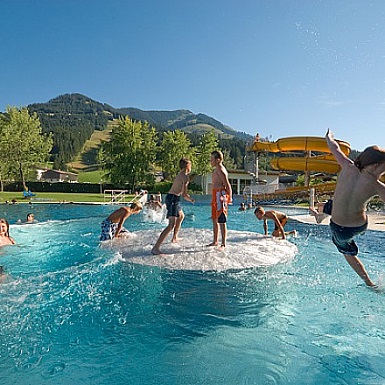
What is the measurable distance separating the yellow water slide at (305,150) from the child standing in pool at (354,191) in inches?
718

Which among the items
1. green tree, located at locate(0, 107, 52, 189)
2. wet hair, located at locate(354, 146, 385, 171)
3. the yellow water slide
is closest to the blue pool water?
wet hair, located at locate(354, 146, 385, 171)

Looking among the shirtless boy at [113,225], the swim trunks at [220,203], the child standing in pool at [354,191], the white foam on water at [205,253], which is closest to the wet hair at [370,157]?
the child standing in pool at [354,191]

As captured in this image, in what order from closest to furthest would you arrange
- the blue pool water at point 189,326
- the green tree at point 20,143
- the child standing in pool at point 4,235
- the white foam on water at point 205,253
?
the blue pool water at point 189,326
the white foam on water at point 205,253
the child standing in pool at point 4,235
the green tree at point 20,143

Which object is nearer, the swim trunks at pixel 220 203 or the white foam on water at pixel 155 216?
the swim trunks at pixel 220 203

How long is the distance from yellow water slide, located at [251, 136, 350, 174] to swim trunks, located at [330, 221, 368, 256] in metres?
18.1

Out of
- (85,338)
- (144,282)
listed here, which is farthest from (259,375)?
(144,282)

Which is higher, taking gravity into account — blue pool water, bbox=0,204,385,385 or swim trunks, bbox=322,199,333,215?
swim trunks, bbox=322,199,333,215

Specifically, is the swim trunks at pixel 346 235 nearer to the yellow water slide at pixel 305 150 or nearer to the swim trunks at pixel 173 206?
the swim trunks at pixel 173 206

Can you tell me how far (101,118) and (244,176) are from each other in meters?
166

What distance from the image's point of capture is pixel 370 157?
10.2 ft

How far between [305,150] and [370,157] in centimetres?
1924

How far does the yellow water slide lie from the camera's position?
20672 mm

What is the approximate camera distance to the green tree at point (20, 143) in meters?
37.5

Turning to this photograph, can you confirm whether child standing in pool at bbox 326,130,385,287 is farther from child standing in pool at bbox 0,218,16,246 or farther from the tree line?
the tree line
